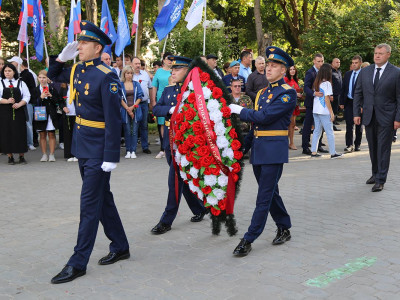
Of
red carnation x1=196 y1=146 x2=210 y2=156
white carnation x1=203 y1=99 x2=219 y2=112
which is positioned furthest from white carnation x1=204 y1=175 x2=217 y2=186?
white carnation x1=203 y1=99 x2=219 y2=112

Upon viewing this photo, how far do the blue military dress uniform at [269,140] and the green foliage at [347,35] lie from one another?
14057 millimetres

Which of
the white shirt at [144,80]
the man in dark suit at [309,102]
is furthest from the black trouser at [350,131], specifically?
the white shirt at [144,80]

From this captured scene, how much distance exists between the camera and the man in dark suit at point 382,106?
7934 millimetres

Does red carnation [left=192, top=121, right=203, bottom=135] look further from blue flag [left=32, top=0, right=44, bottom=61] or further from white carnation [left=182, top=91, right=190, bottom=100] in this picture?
blue flag [left=32, top=0, right=44, bottom=61]

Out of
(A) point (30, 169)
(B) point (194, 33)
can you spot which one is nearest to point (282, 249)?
(A) point (30, 169)

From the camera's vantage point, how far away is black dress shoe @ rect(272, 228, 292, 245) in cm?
547

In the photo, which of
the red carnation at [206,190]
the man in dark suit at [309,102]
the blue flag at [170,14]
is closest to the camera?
the red carnation at [206,190]

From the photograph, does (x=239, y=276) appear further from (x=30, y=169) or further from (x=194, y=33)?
(x=194, y=33)

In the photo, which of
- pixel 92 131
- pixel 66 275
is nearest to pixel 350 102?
pixel 92 131

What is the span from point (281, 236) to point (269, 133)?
3.67 ft

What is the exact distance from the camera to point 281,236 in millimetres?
5527

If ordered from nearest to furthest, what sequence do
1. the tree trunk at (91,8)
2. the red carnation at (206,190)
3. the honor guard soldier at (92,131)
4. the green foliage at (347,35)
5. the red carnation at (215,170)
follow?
the honor guard soldier at (92,131), the red carnation at (215,170), the red carnation at (206,190), the green foliage at (347,35), the tree trunk at (91,8)

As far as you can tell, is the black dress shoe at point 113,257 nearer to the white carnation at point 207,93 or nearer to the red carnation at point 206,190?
the red carnation at point 206,190

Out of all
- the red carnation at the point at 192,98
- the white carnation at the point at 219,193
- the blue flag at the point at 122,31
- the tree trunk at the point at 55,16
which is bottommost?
the white carnation at the point at 219,193
